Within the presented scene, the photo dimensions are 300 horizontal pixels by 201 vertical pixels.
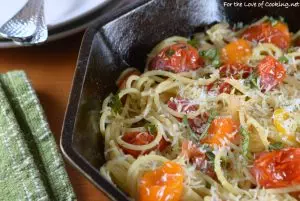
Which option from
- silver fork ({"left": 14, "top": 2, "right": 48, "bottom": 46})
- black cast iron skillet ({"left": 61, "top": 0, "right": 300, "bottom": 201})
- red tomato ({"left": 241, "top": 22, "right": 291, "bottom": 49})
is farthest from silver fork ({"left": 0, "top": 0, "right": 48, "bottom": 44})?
red tomato ({"left": 241, "top": 22, "right": 291, "bottom": 49})

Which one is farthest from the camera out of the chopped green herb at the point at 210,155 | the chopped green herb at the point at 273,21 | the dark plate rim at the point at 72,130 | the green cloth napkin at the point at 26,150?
the chopped green herb at the point at 273,21

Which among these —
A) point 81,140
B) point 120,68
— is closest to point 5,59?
point 120,68

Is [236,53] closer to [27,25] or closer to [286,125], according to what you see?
[286,125]

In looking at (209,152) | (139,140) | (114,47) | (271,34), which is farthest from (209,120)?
(271,34)

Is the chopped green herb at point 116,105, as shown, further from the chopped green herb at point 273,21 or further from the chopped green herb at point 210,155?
the chopped green herb at point 273,21

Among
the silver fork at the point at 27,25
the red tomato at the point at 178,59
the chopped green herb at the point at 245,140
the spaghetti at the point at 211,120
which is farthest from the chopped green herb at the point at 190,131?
the silver fork at the point at 27,25

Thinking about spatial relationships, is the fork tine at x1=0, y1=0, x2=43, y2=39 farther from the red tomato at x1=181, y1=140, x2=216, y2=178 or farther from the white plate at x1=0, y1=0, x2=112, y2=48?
the red tomato at x1=181, y1=140, x2=216, y2=178
